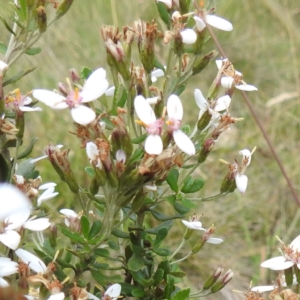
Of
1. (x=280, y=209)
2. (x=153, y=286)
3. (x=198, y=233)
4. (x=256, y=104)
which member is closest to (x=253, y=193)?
(x=280, y=209)

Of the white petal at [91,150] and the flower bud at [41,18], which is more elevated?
the flower bud at [41,18]

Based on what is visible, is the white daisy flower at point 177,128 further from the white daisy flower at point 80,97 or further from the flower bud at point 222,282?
the flower bud at point 222,282

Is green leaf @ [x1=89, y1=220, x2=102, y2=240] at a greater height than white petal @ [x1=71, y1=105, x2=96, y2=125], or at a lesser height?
lesser

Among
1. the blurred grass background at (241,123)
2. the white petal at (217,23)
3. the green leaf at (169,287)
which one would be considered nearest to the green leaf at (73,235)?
the green leaf at (169,287)

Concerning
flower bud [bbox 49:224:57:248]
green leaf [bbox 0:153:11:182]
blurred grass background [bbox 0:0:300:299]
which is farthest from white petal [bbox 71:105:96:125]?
blurred grass background [bbox 0:0:300:299]

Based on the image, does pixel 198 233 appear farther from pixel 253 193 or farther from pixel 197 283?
pixel 253 193

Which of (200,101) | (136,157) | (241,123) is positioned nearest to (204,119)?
(200,101)

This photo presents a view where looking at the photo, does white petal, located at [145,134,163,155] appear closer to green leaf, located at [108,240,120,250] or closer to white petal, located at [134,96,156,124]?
white petal, located at [134,96,156,124]
